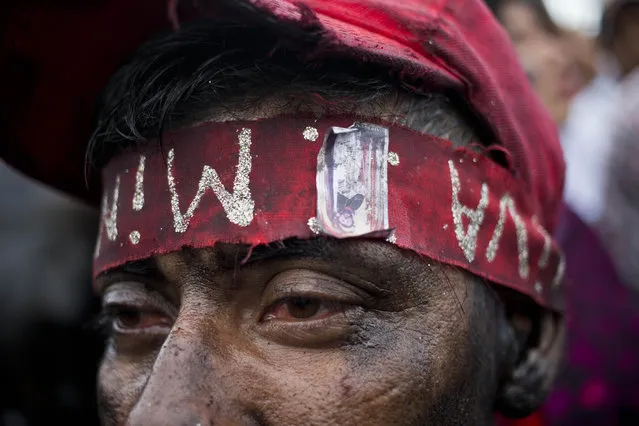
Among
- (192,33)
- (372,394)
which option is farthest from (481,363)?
(192,33)

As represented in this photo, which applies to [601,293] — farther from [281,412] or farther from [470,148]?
[281,412]

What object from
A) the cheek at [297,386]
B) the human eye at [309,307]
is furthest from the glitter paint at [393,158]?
the cheek at [297,386]

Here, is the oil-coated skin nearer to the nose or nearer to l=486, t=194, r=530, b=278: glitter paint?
the nose

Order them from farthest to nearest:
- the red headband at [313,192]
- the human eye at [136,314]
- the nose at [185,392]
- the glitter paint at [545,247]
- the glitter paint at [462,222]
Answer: the glitter paint at [545,247]
the human eye at [136,314]
the glitter paint at [462,222]
the red headband at [313,192]
the nose at [185,392]

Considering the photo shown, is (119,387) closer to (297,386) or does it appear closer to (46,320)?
(297,386)

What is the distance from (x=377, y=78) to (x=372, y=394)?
2.19 ft

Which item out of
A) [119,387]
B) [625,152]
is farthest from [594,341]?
[119,387]

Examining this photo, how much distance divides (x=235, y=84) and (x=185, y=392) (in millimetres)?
655

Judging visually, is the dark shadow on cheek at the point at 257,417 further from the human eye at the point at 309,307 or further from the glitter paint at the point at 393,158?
the glitter paint at the point at 393,158

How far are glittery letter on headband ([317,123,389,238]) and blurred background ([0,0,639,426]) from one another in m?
1.53

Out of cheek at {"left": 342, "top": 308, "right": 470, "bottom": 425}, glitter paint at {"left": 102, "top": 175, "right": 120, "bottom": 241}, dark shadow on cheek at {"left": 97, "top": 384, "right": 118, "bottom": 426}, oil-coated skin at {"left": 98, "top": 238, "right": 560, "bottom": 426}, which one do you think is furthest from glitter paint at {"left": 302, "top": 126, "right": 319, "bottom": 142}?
dark shadow on cheek at {"left": 97, "top": 384, "right": 118, "bottom": 426}

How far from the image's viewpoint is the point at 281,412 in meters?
1.59

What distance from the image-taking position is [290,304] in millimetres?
1699

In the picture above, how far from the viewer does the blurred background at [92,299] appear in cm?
308
